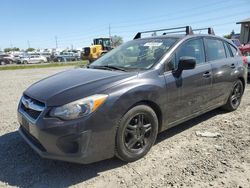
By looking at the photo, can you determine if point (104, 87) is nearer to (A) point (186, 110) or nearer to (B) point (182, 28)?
(A) point (186, 110)

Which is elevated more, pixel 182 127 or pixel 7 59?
pixel 7 59

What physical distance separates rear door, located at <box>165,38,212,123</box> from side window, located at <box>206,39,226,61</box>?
8.0 inches

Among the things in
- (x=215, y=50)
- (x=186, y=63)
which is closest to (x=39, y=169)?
(x=186, y=63)

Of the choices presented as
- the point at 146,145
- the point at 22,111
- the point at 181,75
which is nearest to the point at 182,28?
the point at 181,75

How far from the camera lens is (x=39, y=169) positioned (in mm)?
3123

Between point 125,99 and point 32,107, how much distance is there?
1.16m

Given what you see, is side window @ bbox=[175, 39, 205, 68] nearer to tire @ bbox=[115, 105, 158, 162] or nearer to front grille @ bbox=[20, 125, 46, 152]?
tire @ bbox=[115, 105, 158, 162]

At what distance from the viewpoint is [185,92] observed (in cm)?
373

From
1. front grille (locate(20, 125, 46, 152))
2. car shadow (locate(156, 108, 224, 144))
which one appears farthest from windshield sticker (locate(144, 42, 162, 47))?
front grille (locate(20, 125, 46, 152))

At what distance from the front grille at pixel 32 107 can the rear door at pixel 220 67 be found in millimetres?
2990

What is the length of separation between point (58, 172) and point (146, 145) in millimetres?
1217

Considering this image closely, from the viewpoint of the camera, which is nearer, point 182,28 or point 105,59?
point 105,59

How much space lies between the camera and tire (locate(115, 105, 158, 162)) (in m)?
3.01

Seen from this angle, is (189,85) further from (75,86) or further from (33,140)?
(33,140)
